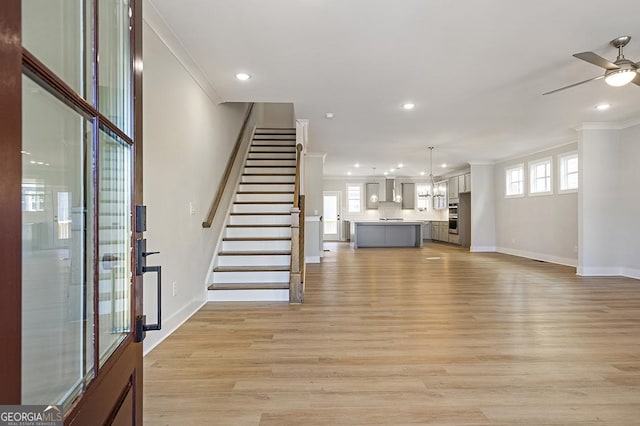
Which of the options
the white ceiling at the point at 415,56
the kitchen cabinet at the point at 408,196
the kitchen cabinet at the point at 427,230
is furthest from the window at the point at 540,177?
the kitchen cabinet at the point at 427,230

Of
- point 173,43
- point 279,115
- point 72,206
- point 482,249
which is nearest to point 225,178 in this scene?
point 173,43

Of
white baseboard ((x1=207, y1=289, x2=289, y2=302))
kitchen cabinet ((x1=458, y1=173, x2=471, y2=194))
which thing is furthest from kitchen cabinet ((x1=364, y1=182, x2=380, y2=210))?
white baseboard ((x1=207, y1=289, x2=289, y2=302))

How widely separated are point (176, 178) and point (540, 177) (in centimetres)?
812

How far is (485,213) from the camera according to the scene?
9.71 m

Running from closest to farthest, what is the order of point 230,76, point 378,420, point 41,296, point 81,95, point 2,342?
point 2,342, point 41,296, point 81,95, point 378,420, point 230,76

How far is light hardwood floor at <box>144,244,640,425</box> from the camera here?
6.09 feet

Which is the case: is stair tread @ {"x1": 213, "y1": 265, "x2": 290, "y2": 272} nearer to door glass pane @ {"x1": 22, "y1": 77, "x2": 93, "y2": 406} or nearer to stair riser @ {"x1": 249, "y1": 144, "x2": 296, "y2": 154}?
stair riser @ {"x1": 249, "y1": 144, "x2": 296, "y2": 154}

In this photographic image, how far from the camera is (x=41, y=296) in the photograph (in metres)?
0.66

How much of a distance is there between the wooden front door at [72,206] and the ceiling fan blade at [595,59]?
3284 mm

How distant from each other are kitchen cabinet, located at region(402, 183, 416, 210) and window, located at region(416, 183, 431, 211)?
0.23 metres

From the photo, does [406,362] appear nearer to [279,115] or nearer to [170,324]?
[170,324]

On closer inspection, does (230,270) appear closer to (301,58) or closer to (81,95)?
(301,58)

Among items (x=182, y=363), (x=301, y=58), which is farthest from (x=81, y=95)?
(x=301, y=58)

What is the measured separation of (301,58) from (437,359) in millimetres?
2972
